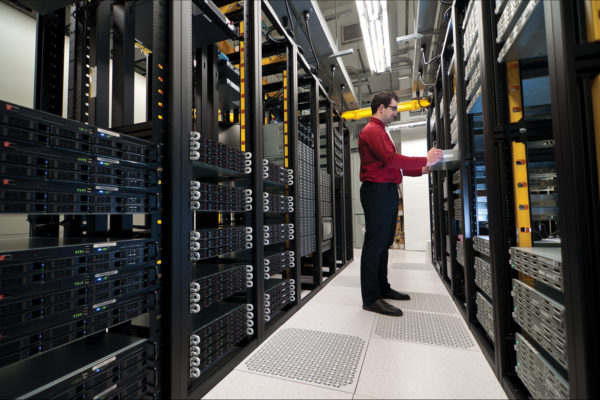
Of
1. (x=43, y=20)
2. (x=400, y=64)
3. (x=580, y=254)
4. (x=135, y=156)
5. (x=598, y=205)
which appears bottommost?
(x=580, y=254)

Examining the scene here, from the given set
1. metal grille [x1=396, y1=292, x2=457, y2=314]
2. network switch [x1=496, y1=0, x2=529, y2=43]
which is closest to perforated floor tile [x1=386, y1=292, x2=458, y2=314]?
metal grille [x1=396, y1=292, x2=457, y2=314]

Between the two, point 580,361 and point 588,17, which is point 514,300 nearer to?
point 580,361

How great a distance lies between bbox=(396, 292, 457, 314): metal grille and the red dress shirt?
1019mm

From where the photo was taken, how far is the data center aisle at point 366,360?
114 centimetres

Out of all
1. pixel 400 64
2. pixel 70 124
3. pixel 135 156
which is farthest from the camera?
pixel 400 64

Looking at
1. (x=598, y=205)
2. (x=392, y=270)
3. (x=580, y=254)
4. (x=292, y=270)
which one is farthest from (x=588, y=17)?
(x=392, y=270)

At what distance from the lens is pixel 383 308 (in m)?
2.03

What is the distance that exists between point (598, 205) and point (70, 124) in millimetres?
1373

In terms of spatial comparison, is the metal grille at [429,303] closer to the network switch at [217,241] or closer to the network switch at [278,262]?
the network switch at [278,262]

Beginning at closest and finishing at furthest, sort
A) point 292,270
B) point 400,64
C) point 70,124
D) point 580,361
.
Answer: point 580,361 → point 70,124 → point 292,270 → point 400,64

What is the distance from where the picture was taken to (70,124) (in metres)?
0.78

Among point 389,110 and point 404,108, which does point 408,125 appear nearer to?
point 404,108

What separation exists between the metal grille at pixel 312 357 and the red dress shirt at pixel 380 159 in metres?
1.19

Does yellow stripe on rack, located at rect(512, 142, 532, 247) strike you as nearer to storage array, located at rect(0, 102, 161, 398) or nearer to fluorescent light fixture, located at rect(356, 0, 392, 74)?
storage array, located at rect(0, 102, 161, 398)
